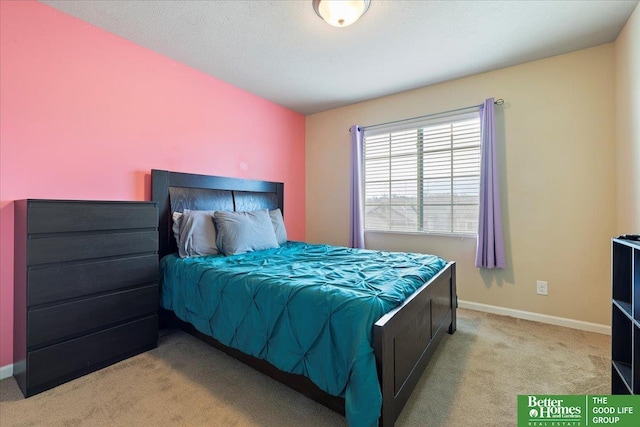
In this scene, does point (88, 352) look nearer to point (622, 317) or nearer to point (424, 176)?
point (622, 317)

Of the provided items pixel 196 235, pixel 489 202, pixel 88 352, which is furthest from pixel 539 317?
pixel 88 352

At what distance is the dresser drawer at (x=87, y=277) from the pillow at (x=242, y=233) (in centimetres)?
59

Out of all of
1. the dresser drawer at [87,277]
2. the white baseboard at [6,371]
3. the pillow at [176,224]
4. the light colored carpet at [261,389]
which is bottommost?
the light colored carpet at [261,389]

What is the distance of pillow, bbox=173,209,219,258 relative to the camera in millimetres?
2521

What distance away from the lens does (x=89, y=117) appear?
2.24 m

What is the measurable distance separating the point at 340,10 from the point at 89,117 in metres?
2.09

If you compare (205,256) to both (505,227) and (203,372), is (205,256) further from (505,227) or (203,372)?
(505,227)

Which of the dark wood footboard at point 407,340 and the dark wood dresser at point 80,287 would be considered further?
the dark wood dresser at point 80,287

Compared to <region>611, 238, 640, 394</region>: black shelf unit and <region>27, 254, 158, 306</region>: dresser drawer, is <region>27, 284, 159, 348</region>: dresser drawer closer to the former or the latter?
<region>27, 254, 158, 306</region>: dresser drawer

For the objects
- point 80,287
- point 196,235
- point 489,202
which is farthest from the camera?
point 489,202

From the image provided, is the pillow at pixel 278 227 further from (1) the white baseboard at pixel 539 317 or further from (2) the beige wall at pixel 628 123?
(2) the beige wall at pixel 628 123

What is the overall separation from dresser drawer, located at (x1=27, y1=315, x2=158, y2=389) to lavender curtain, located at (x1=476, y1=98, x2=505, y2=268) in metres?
3.14

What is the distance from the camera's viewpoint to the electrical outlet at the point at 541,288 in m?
2.75

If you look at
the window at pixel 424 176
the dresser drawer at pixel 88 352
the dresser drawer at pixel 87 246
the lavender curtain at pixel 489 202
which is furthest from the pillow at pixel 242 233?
the lavender curtain at pixel 489 202
